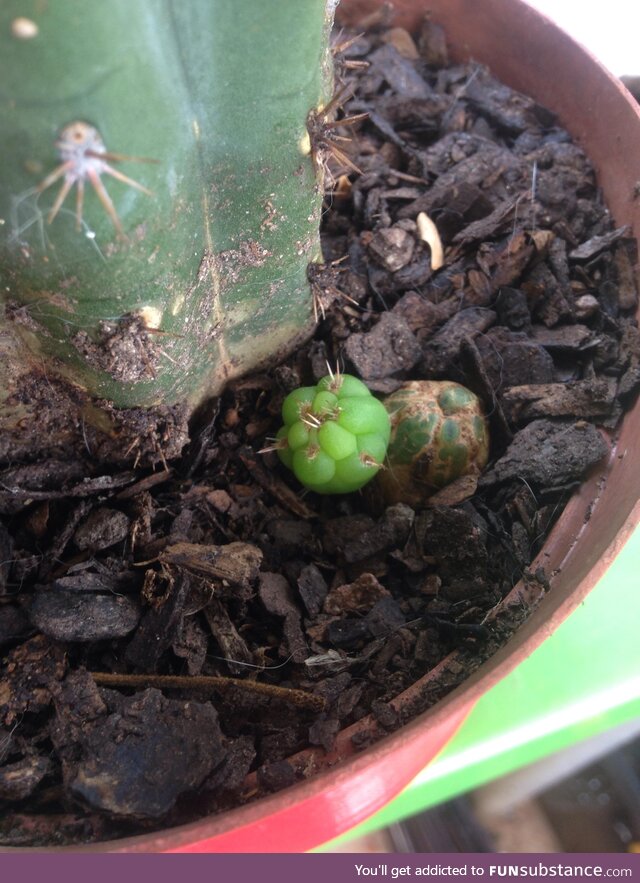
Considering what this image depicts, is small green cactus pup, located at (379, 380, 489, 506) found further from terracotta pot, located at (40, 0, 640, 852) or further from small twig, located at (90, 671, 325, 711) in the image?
small twig, located at (90, 671, 325, 711)

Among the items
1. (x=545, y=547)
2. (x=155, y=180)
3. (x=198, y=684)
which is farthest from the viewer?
(x=545, y=547)

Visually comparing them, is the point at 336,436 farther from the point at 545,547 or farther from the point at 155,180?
the point at 155,180

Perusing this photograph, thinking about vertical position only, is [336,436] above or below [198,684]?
above

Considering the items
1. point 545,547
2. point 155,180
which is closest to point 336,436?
point 545,547

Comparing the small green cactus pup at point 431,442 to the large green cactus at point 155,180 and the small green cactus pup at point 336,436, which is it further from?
the large green cactus at point 155,180

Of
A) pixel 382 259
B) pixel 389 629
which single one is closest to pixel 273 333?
pixel 382 259
